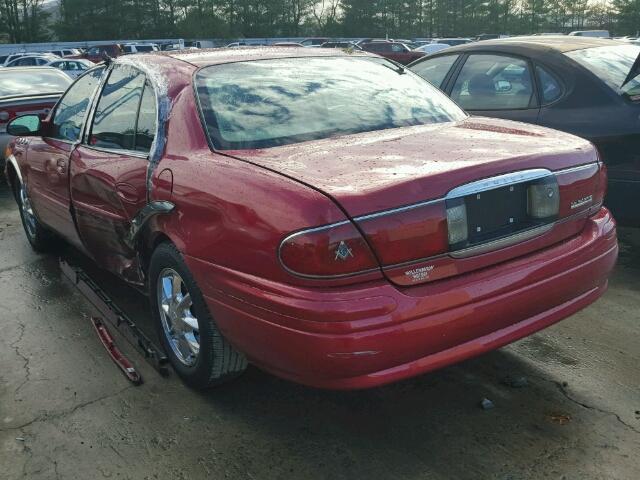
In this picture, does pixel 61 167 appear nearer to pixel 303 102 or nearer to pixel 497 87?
pixel 303 102

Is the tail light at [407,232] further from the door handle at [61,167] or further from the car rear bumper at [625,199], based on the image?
the door handle at [61,167]

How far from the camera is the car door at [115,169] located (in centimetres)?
326

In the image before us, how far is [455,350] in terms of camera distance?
2.41 metres

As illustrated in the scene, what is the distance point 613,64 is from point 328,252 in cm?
374

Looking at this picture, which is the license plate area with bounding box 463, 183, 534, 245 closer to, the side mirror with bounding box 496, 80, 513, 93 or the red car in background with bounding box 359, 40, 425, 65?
the side mirror with bounding box 496, 80, 513, 93

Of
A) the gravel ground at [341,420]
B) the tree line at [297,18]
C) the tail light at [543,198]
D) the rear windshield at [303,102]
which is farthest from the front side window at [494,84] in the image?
the tree line at [297,18]

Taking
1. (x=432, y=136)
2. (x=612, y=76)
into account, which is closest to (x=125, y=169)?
(x=432, y=136)

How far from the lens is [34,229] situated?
17.7 feet

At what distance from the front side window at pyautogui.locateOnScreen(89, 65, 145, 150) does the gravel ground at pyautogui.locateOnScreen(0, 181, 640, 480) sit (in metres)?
1.15

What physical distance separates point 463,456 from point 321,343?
795 millimetres

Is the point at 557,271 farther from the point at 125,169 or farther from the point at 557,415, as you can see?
the point at 125,169

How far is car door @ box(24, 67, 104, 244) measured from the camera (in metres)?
4.14

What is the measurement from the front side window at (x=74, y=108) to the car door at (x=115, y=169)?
211mm

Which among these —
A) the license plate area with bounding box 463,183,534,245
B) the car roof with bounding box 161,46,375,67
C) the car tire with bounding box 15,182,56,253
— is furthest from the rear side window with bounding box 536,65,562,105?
the car tire with bounding box 15,182,56,253
